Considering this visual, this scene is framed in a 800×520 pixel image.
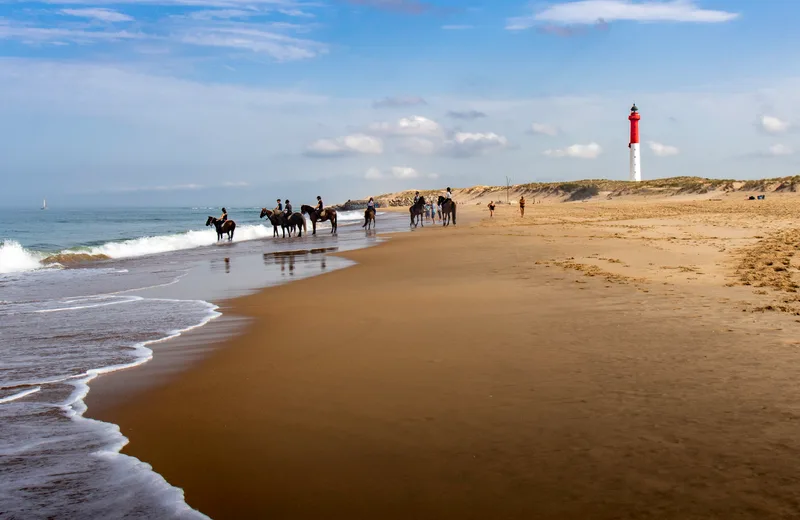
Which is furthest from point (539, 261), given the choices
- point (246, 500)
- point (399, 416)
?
point (246, 500)

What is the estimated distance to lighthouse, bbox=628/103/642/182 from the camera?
87.8 metres

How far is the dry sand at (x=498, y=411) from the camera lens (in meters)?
3.58

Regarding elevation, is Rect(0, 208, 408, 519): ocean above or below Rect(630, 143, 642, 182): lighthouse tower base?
below

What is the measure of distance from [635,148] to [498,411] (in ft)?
301

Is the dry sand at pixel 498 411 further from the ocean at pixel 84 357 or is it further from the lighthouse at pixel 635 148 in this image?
the lighthouse at pixel 635 148

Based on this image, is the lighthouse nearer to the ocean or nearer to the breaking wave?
the breaking wave

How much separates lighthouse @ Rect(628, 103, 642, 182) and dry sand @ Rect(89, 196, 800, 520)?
8405cm

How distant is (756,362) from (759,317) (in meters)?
2.13

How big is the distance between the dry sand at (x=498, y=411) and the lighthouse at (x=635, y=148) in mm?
84047

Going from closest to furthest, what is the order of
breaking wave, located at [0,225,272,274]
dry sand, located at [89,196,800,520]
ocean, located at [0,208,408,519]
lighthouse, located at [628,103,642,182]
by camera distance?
dry sand, located at [89,196,800,520] < ocean, located at [0,208,408,519] < breaking wave, located at [0,225,272,274] < lighthouse, located at [628,103,642,182]

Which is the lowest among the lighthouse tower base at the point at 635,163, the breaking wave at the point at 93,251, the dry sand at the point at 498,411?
the dry sand at the point at 498,411

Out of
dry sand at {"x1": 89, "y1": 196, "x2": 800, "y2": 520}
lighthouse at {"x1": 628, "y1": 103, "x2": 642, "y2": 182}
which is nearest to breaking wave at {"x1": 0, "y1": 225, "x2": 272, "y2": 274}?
dry sand at {"x1": 89, "y1": 196, "x2": 800, "y2": 520}

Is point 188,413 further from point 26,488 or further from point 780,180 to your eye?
point 780,180

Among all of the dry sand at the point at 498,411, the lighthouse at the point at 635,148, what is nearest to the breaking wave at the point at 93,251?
the dry sand at the point at 498,411
